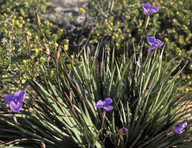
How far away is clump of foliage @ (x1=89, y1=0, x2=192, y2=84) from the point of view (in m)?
4.02

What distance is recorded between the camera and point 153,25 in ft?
14.0

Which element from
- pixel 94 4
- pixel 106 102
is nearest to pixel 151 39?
pixel 106 102

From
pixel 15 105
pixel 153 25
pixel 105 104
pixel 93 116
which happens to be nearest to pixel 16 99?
pixel 15 105

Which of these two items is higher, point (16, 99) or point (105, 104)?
point (16, 99)

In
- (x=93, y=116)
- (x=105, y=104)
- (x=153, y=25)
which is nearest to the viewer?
(x=105, y=104)

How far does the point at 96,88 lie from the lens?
2.41 m

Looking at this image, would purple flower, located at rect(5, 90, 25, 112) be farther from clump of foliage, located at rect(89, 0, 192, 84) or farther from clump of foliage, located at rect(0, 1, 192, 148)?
clump of foliage, located at rect(89, 0, 192, 84)

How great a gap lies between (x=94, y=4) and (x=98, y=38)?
1142 mm

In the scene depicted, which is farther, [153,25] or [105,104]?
[153,25]

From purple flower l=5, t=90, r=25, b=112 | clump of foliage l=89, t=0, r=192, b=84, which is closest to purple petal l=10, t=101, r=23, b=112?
purple flower l=5, t=90, r=25, b=112

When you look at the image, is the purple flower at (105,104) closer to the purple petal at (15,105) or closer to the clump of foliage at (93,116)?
the clump of foliage at (93,116)

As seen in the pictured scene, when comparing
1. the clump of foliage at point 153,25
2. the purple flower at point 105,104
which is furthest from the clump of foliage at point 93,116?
the clump of foliage at point 153,25

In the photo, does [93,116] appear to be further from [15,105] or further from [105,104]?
[15,105]

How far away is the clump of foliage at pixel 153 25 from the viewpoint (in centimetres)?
402
